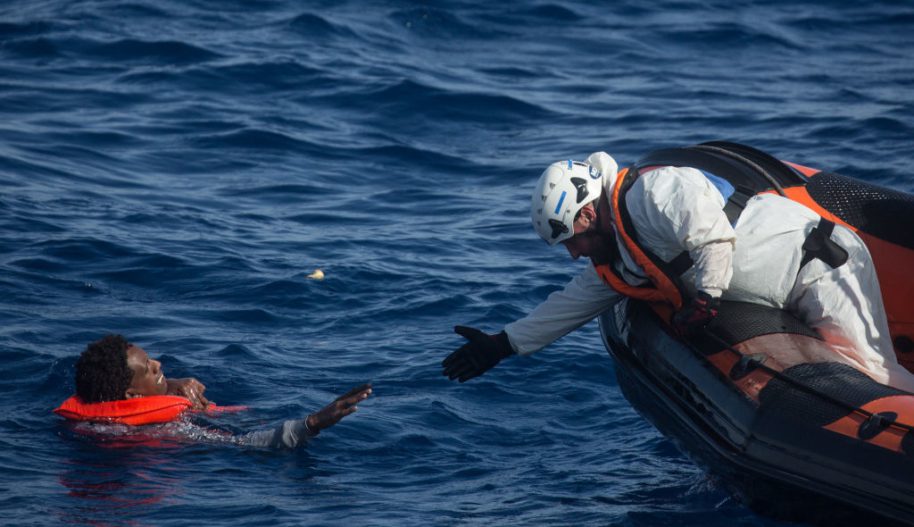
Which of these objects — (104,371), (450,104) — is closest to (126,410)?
(104,371)

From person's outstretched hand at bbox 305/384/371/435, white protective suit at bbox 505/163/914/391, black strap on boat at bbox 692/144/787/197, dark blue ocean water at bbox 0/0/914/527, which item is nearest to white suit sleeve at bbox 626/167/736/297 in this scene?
white protective suit at bbox 505/163/914/391

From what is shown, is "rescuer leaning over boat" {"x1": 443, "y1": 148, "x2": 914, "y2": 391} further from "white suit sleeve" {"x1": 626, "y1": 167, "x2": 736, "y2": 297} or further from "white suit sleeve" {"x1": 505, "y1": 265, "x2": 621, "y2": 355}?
"white suit sleeve" {"x1": 505, "y1": 265, "x2": 621, "y2": 355}

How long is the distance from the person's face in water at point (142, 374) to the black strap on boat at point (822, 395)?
10.1 ft

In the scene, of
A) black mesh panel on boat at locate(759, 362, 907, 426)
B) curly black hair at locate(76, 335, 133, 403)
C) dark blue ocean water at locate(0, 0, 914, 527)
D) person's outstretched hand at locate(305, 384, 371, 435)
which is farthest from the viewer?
curly black hair at locate(76, 335, 133, 403)

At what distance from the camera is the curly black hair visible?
6543 millimetres

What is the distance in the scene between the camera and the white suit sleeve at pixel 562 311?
6.10 m

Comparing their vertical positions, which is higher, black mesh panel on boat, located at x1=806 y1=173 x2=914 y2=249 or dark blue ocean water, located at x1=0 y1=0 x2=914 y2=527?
black mesh panel on boat, located at x1=806 y1=173 x2=914 y2=249

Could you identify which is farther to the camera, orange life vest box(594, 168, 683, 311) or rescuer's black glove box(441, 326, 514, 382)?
rescuer's black glove box(441, 326, 514, 382)

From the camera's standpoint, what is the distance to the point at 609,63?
15.5 metres

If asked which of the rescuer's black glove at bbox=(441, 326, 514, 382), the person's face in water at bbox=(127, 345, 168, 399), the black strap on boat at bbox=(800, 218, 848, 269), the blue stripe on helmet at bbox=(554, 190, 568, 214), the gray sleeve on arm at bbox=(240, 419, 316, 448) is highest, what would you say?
the blue stripe on helmet at bbox=(554, 190, 568, 214)

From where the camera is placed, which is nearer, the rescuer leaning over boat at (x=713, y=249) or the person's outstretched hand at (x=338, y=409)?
the rescuer leaning over boat at (x=713, y=249)

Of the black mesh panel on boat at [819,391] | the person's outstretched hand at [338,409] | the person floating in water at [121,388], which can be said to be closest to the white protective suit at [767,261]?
the black mesh panel on boat at [819,391]

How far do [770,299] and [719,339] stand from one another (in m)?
0.32

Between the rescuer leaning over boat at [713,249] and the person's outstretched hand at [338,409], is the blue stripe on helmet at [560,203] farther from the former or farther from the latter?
the person's outstretched hand at [338,409]
